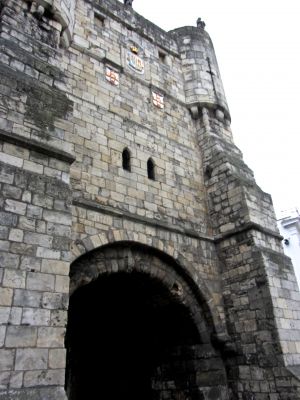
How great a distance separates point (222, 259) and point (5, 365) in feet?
16.4

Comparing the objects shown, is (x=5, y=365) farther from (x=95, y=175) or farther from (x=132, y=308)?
(x=132, y=308)

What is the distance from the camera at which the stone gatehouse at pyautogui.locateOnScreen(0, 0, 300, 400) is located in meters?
4.08

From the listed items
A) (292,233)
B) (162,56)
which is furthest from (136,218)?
(292,233)

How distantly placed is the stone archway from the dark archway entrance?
2cm

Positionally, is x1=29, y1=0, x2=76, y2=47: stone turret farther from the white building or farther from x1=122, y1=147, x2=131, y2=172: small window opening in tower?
the white building

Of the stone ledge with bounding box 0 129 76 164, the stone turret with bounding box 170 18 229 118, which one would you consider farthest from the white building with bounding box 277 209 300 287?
the stone ledge with bounding box 0 129 76 164

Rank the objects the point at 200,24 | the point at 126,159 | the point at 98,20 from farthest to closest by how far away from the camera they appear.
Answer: the point at 200,24, the point at 98,20, the point at 126,159

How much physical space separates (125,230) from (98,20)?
5194mm

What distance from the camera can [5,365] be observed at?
340cm

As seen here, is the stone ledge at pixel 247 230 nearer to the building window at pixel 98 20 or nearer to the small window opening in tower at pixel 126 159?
the small window opening in tower at pixel 126 159

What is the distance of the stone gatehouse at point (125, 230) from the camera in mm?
4078

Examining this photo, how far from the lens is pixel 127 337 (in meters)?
7.93

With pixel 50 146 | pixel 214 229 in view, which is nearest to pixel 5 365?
pixel 50 146

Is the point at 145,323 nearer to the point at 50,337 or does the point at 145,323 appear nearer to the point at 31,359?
the point at 50,337
